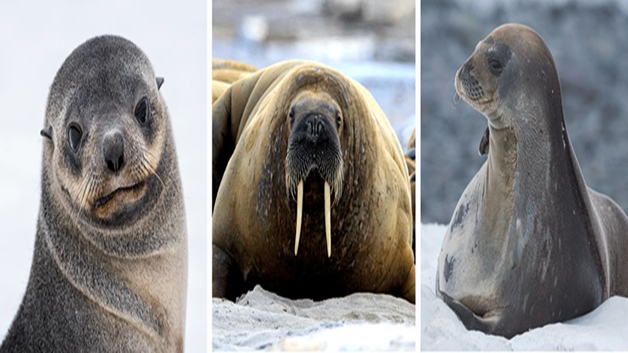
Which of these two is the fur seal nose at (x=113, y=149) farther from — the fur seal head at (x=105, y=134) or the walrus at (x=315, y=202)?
the walrus at (x=315, y=202)

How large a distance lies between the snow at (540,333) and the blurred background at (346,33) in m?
1.13

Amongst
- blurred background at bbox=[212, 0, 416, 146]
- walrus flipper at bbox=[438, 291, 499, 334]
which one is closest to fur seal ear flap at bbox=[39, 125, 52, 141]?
blurred background at bbox=[212, 0, 416, 146]

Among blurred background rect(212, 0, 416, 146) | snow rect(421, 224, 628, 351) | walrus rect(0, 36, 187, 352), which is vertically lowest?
snow rect(421, 224, 628, 351)

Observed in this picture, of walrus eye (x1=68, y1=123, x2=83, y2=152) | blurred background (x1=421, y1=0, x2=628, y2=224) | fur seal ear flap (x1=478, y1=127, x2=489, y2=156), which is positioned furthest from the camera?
blurred background (x1=421, y1=0, x2=628, y2=224)

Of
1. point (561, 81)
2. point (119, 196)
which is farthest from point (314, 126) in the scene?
point (561, 81)

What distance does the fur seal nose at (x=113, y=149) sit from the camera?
190 inches

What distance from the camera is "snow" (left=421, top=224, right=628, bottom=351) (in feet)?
18.9

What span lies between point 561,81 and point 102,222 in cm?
263

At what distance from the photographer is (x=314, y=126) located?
5598mm

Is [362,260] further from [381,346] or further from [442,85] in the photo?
[442,85]

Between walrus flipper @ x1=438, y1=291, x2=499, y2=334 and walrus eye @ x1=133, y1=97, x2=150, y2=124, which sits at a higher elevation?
walrus eye @ x1=133, y1=97, x2=150, y2=124

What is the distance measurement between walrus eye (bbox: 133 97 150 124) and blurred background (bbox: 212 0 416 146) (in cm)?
113

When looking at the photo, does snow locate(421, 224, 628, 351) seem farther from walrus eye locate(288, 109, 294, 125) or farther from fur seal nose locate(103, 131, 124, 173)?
fur seal nose locate(103, 131, 124, 173)

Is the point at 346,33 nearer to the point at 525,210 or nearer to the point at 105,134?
the point at 525,210
